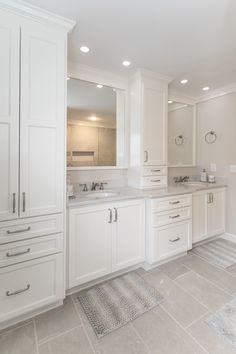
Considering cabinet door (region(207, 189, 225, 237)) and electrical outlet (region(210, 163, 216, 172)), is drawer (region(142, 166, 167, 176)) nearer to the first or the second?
cabinet door (region(207, 189, 225, 237))

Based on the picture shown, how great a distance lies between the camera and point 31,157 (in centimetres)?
148

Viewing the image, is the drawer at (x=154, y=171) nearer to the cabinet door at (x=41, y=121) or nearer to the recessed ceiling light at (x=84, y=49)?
the cabinet door at (x=41, y=121)

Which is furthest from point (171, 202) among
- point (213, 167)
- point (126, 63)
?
point (126, 63)

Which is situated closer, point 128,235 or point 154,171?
point 128,235

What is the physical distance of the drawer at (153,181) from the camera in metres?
2.58

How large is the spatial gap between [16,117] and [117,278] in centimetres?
185

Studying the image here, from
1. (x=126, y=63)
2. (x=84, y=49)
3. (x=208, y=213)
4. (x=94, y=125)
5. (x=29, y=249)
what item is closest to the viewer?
(x=29, y=249)

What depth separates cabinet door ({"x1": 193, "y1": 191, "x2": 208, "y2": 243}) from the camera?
2.73 meters

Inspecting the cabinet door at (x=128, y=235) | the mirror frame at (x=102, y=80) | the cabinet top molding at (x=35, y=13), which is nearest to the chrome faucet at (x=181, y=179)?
the mirror frame at (x=102, y=80)

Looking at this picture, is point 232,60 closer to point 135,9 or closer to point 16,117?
point 135,9

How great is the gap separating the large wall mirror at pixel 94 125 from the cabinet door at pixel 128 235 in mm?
798

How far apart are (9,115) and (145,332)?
190 centimetres

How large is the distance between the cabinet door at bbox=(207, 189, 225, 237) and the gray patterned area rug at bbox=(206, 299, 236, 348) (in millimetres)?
1394

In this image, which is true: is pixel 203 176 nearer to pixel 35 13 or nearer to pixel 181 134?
pixel 181 134
